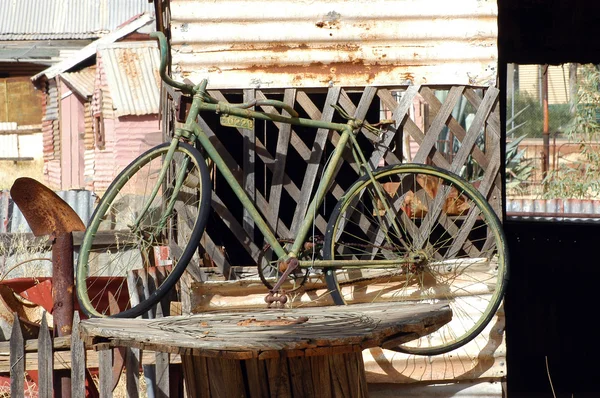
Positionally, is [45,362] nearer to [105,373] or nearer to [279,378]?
[105,373]

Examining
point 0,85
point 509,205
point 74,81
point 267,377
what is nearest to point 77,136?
point 74,81

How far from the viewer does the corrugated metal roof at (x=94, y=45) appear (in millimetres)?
21578

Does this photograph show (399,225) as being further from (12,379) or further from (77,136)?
(77,136)

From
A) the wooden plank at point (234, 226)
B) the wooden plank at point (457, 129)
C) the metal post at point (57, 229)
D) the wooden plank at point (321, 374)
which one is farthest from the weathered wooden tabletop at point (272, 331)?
the wooden plank at point (457, 129)

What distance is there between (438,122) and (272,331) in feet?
8.86

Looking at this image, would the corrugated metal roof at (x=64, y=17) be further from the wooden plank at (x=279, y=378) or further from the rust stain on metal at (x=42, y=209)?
the wooden plank at (x=279, y=378)

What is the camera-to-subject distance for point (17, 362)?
448cm

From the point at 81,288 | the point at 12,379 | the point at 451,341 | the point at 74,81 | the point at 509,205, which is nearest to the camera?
the point at 12,379

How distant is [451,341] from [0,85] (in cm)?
2275

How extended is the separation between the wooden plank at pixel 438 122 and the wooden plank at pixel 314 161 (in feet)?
2.15

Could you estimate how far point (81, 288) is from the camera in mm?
5078

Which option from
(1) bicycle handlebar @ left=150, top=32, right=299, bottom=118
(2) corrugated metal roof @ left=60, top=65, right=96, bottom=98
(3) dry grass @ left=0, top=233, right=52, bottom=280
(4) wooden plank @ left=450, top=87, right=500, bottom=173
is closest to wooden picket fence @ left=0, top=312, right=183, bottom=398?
(1) bicycle handlebar @ left=150, top=32, right=299, bottom=118

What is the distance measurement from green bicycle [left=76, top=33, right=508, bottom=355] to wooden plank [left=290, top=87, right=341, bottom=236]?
0.14 metres

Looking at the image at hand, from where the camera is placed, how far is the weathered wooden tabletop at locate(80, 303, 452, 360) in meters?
3.14
